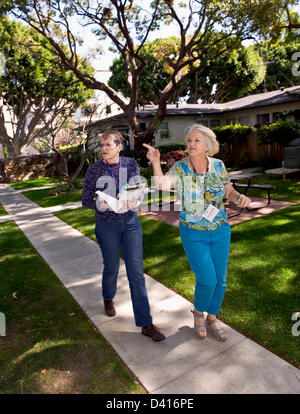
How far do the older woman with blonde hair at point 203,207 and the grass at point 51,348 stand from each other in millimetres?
1016

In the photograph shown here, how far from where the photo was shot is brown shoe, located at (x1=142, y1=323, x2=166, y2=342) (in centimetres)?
308

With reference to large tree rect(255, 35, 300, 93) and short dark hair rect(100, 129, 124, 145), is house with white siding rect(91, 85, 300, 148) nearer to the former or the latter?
large tree rect(255, 35, 300, 93)

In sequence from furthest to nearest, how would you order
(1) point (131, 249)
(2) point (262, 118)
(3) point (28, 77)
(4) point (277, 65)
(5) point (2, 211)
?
(4) point (277, 65) → (2) point (262, 118) → (3) point (28, 77) → (5) point (2, 211) → (1) point (131, 249)

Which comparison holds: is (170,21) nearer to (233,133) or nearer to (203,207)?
(233,133)

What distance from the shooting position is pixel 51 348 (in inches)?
123

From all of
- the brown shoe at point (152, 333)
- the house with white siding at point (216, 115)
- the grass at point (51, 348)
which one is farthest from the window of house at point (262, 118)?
the brown shoe at point (152, 333)

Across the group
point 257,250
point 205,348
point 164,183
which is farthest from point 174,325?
point 257,250

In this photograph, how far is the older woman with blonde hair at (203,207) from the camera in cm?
280

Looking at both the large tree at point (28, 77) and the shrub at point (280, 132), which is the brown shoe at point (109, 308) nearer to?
the shrub at point (280, 132)

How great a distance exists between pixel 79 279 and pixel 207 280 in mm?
2441

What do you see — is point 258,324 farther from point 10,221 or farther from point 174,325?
point 10,221

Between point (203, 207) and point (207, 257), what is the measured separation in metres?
0.44
